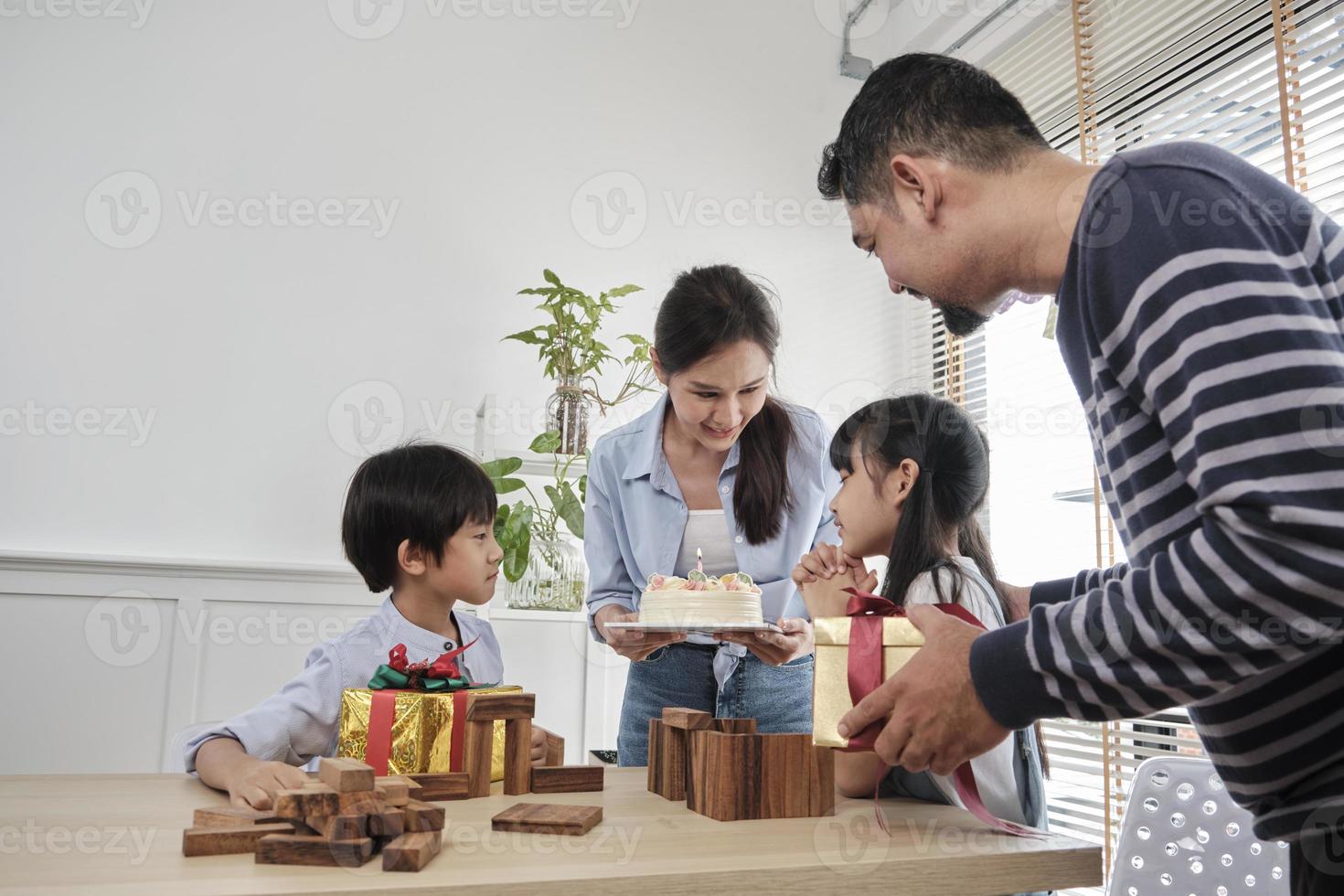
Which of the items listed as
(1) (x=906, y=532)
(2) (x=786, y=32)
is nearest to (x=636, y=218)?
(2) (x=786, y=32)

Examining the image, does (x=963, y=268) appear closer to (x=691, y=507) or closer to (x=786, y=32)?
(x=691, y=507)

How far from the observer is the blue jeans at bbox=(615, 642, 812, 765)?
196 cm

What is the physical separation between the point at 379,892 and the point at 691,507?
1.44 m

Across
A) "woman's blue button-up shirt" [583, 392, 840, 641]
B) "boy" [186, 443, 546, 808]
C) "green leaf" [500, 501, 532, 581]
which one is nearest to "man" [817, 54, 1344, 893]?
"boy" [186, 443, 546, 808]
